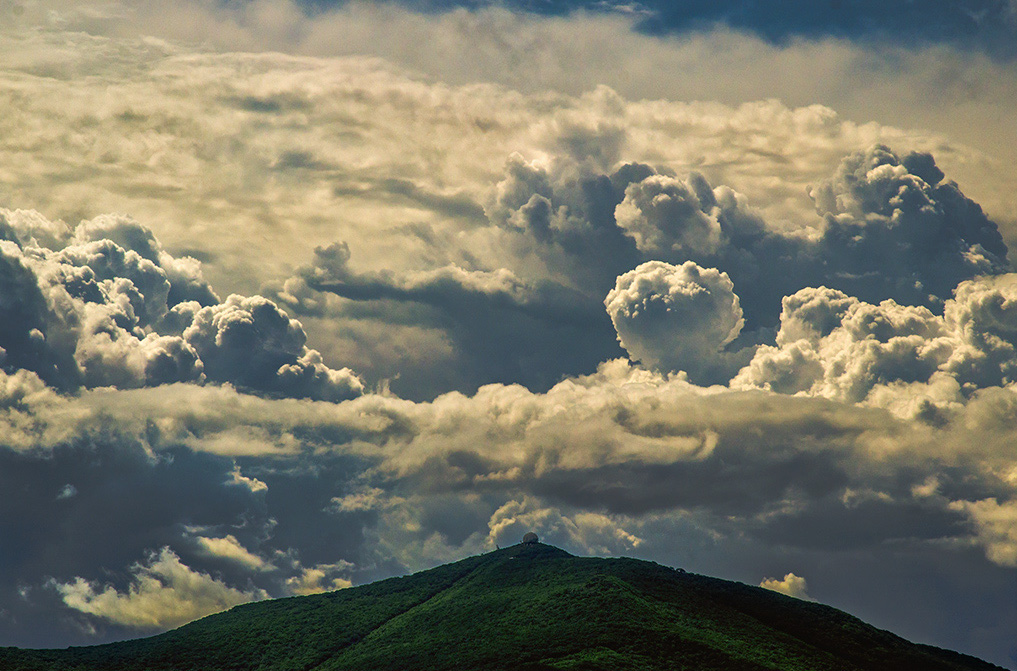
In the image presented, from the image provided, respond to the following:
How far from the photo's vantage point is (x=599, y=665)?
654 feet

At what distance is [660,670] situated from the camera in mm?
199750

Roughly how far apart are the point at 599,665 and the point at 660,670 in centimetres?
1333
